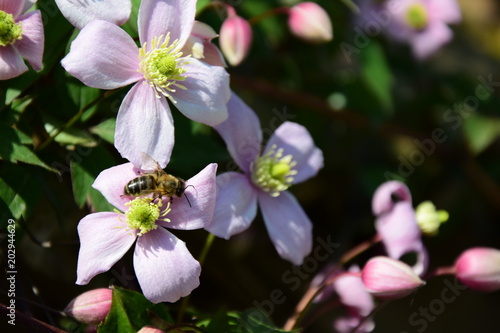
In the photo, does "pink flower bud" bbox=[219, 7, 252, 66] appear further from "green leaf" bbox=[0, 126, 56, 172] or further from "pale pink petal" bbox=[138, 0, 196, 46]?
"green leaf" bbox=[0, 126, 56, 172]

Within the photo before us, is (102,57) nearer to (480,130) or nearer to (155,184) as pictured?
(155,184)

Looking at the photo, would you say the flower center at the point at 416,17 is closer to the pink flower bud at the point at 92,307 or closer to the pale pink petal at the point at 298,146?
the pale pink petal at the point at 298,146

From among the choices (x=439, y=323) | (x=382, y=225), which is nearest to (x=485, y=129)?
(x=439, y=323)

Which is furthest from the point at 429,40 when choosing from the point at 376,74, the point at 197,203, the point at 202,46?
the point at 197,203

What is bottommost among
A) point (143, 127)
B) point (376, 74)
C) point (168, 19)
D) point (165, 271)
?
point (376, 74)

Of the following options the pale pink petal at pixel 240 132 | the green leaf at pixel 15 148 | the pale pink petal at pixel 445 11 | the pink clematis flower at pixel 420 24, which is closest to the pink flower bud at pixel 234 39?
the pale pink petal at pixel 240 132

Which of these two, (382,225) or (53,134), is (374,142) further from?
(53,134)
